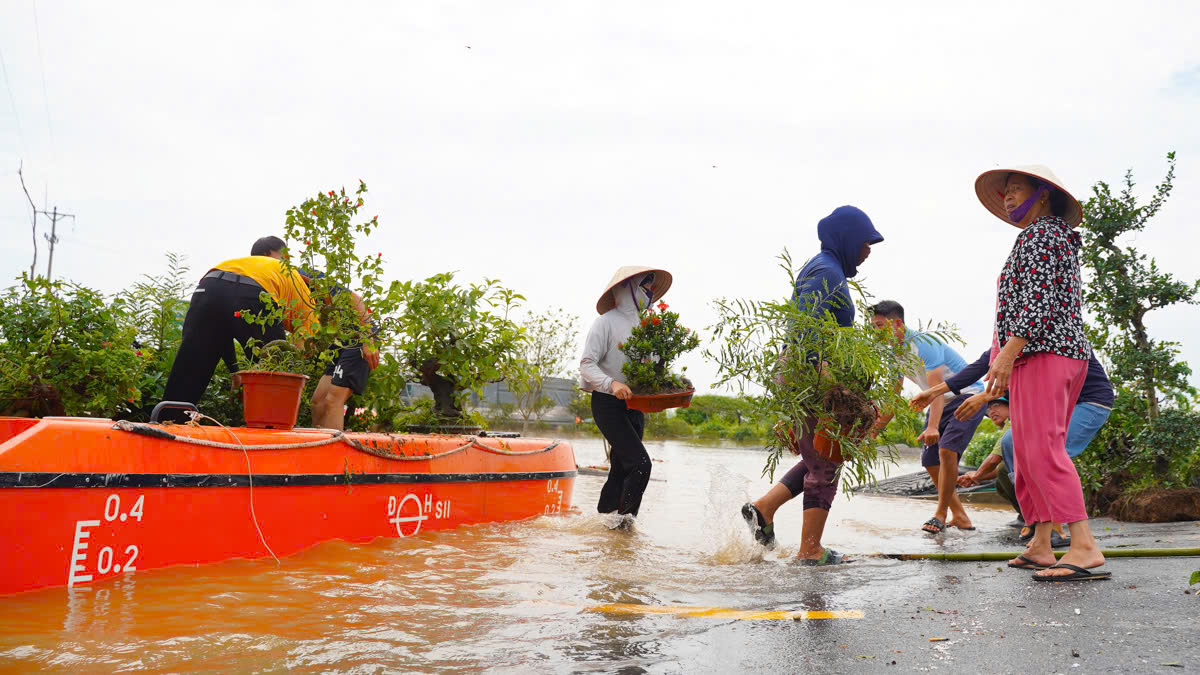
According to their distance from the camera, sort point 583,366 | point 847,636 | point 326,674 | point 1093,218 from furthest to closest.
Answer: point 1093,218, point 583,366, point 847,636, point 326,674

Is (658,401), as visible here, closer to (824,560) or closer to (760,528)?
(760,528)

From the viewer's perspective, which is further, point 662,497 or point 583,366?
point 662,497

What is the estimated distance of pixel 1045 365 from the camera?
4301 mm

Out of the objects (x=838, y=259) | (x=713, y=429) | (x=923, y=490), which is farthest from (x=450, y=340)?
(x=713, y=429)

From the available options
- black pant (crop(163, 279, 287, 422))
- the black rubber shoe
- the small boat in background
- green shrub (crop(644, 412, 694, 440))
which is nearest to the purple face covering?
the black rubber shoe

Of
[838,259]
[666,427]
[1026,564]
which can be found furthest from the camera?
[666,427]

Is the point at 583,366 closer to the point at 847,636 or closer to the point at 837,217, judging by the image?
the point at 837,217

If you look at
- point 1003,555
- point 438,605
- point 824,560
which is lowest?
point 438,605

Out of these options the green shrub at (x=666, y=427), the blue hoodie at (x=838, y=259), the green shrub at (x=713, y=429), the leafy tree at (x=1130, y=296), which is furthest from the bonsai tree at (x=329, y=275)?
the green shrub at (x=713, y=429)

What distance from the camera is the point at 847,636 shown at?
3.12 meters

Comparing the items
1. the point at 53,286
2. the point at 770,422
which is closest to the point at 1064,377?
the point at 770,422

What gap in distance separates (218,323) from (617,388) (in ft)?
8.98

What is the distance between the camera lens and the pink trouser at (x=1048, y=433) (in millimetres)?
4180

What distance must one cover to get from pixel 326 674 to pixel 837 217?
3.83 m
